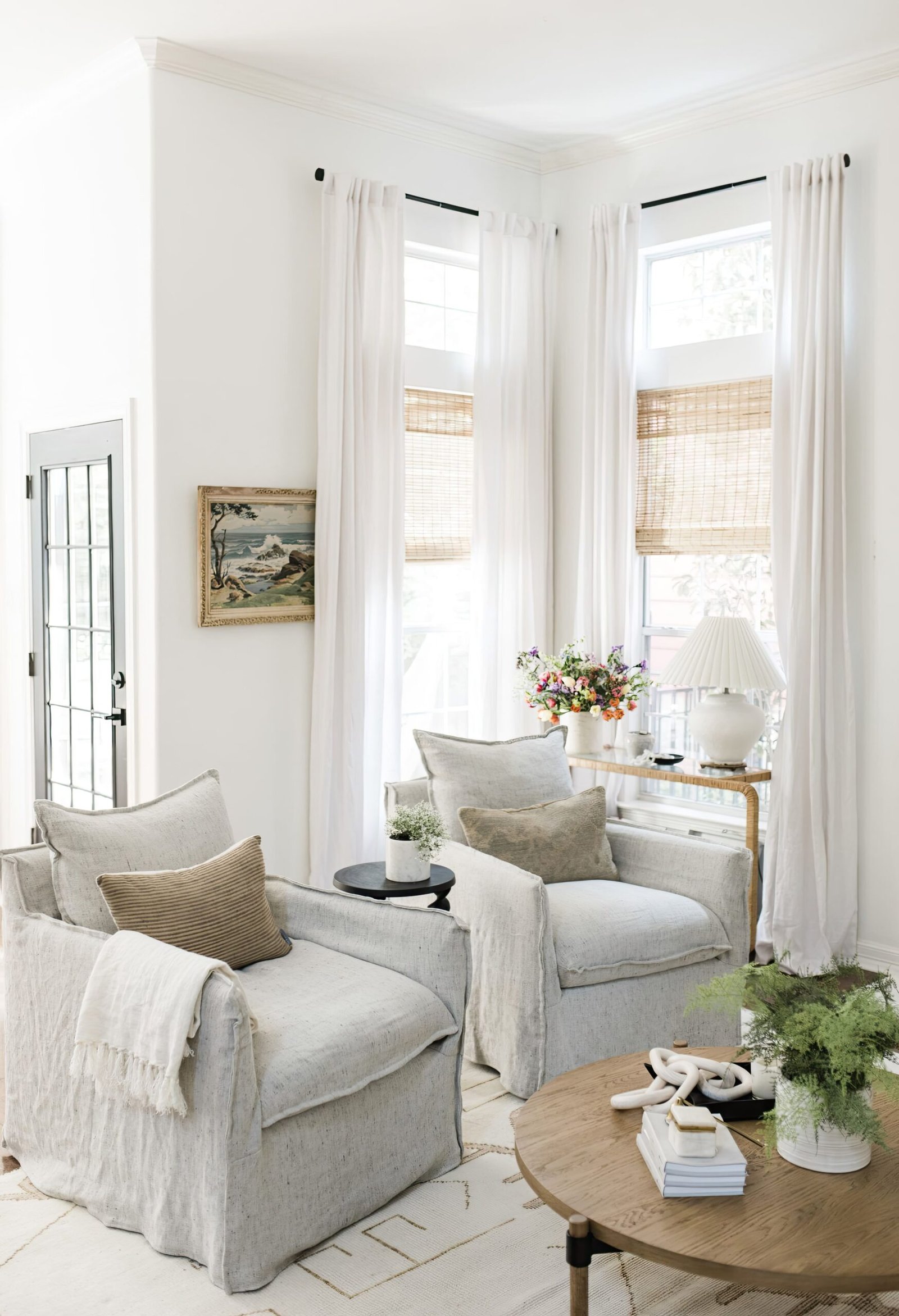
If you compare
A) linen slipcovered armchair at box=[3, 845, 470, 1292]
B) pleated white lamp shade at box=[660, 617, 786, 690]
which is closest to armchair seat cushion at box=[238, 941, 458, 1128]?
linen slipcovered armchair at box=[3, 845, 470, 1292]

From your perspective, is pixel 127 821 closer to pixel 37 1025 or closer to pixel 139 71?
pixel 37 1025

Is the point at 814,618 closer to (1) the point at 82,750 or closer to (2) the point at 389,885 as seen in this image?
(2) the point at 389,885

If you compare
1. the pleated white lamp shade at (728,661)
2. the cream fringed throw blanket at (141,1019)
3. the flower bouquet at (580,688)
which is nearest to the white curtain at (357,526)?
the flower bouquet at (580,688)

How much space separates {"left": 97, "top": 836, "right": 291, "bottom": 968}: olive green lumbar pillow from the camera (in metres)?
Result: 2.80

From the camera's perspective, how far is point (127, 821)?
3111 millimetres

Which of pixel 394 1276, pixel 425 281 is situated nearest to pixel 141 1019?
pixel 394 1276

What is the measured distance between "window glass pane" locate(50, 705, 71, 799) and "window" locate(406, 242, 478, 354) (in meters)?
2.10

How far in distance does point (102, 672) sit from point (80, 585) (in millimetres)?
402

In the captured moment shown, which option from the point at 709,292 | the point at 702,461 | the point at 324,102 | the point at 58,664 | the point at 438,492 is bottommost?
the point at 58,664

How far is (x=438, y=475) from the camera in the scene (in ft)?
16.6

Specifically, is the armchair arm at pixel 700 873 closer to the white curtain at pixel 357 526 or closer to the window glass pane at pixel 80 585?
the white curtain at pixel 357 526

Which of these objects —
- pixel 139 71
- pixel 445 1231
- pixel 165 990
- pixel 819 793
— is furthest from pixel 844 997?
pixel 139 71

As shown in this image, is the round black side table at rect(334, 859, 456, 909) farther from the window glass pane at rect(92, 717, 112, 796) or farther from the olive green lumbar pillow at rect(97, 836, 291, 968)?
the window glass pane at rect(92, 717, 112, 796)

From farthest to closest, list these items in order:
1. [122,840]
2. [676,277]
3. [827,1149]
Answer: [676,277], [122,840], [827,1149]
